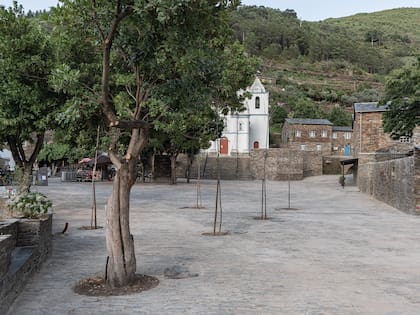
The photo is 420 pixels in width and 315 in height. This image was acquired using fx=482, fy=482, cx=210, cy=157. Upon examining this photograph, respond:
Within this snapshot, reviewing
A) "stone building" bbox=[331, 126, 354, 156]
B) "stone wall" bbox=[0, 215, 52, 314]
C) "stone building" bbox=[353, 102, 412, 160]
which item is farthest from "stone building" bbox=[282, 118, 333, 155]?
"stone wall" bbox=[0, 215, 52, 314]

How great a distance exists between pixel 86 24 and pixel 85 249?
5.19 m

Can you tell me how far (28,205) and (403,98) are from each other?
2289cm

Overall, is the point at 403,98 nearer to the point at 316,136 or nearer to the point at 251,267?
the point at 251,267

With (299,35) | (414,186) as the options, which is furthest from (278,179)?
(299,35)

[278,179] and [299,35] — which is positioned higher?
[299,35]

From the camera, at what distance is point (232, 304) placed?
21.6 ft

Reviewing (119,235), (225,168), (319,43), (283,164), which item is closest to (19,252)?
(119,235)

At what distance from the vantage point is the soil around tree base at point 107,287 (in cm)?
711

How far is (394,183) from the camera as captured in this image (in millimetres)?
22375

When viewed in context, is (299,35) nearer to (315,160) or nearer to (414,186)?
(315,160)

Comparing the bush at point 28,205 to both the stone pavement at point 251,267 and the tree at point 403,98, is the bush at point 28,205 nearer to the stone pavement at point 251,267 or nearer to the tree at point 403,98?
the stone pavement at point 251,267

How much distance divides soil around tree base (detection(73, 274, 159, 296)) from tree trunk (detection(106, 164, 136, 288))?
123mm

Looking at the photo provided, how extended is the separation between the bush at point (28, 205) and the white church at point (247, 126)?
180 ft

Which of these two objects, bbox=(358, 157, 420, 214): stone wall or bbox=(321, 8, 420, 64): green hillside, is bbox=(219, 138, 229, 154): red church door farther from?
bbox=(321, 8, 420, 64): green hillside
